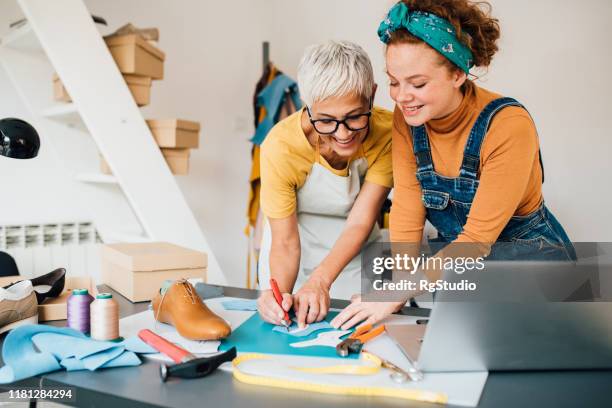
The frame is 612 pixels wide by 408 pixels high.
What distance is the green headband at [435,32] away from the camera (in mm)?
1188

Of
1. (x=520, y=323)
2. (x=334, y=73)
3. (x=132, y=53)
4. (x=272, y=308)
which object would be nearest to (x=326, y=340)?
(x=272, y=308)

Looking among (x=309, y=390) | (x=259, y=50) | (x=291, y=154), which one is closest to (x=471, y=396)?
(x=309, y=390)

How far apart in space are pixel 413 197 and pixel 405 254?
0.15m

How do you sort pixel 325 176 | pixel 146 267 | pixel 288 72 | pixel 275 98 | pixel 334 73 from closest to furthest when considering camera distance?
pixel 334 73 → pixel 146 267 → pixel 325 176 → pixel 275 98 → pixel 288 72

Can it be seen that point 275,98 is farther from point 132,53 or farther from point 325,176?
point 325,176

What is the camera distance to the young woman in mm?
1210

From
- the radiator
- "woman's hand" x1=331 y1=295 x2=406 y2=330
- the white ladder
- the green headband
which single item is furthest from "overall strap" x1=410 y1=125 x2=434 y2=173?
the radiator

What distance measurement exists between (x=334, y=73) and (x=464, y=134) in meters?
0.35

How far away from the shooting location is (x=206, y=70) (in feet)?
12.1

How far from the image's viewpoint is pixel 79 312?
116 centimetres

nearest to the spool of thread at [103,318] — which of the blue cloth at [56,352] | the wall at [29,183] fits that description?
the blue cloth at [56,352]

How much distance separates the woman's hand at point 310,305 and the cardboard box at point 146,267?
0.40m

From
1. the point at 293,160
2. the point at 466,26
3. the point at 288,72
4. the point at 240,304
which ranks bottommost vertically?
the point at 240,304

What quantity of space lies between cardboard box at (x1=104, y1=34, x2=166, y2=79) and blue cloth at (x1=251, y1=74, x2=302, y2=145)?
85cm
